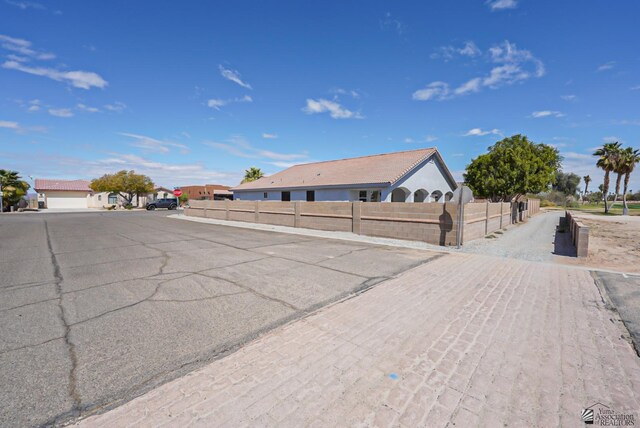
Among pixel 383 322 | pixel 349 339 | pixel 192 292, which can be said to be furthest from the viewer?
pixel 192 292

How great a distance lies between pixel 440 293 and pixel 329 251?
179 inches

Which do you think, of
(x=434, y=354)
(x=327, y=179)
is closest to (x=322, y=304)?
(x=434, y=354)

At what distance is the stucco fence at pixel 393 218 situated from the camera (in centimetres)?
1123

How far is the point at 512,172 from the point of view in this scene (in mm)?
22609

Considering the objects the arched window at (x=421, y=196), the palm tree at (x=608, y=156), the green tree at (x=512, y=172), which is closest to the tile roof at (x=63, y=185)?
the arched window at (x=421, y=196)

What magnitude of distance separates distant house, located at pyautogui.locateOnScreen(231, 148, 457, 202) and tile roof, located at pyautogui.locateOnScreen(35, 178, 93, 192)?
139ft

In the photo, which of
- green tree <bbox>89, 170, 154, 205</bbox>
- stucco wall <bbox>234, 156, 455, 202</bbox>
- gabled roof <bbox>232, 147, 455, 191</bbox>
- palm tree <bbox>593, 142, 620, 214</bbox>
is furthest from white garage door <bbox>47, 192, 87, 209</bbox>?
palm tree <bbox>593, 142, 620, 214</bbox>

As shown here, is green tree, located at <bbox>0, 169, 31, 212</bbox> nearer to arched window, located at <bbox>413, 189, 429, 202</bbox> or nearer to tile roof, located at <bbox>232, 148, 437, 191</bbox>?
tile roof, located at <bbox>232, 148, 437, 191</bbox>

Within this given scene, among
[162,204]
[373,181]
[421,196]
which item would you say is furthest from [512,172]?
[162,204]

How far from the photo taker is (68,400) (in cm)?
238

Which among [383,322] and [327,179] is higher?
[327,179]

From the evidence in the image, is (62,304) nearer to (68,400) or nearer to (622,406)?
(68,400)

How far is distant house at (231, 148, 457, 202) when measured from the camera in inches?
777

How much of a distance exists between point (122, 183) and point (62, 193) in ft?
45.5
